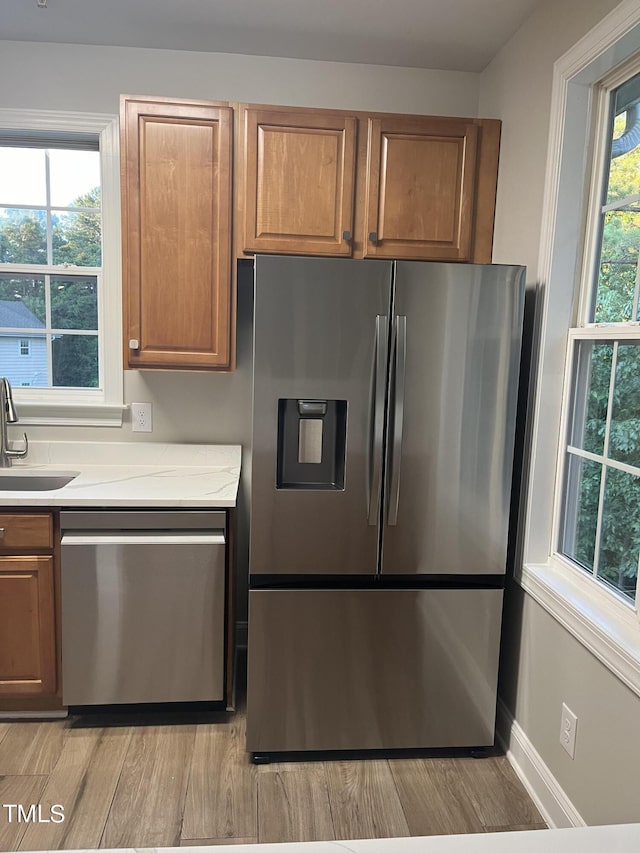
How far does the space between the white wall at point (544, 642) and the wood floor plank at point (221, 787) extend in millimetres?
970

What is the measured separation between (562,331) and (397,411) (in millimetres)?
618

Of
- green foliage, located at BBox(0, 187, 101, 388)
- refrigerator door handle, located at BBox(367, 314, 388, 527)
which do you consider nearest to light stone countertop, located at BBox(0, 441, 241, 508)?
green foliage, located at BBox(0, 187, 101, 388)

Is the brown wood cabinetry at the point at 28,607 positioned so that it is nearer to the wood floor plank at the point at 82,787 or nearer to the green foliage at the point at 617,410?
the wood floor plank at the point at 82,787

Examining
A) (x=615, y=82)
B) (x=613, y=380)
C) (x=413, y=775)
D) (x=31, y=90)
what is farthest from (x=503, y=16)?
(x=413, y=775)

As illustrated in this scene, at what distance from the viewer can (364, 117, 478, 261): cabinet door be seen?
7.60 ft

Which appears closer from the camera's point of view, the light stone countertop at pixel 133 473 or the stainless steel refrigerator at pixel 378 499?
the stainless steel refrigerator at pixel 378 499

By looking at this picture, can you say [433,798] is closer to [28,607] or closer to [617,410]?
[617,410]

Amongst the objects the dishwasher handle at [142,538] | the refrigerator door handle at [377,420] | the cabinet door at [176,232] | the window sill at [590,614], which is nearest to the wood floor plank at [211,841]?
the dishwasher handle at [142,538]

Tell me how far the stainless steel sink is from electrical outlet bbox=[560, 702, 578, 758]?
2017mm

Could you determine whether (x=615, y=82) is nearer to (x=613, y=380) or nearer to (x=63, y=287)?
(x=613, y=380)

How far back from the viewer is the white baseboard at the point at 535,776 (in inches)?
71.7

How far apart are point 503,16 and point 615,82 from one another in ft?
1.86

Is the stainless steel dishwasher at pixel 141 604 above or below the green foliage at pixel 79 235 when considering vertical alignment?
below

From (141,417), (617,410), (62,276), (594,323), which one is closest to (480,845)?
(617,410)
